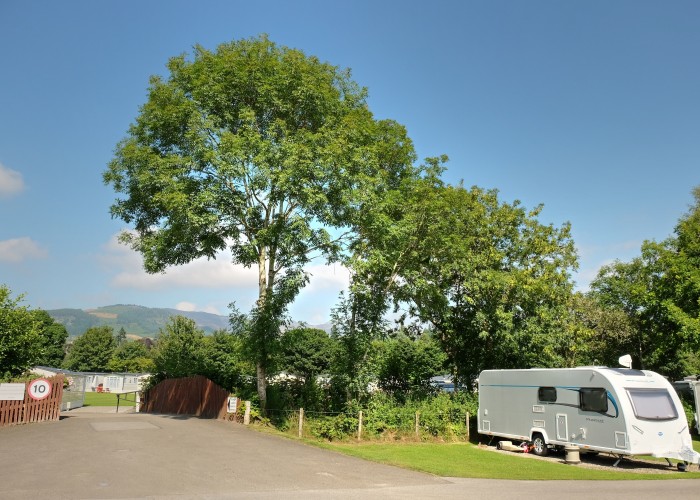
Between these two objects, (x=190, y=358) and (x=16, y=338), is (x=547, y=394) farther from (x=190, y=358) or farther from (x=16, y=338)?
(x=190, y=358)

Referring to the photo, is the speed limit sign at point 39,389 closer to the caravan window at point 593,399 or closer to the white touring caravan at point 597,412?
the white touring caravan at point 597,412

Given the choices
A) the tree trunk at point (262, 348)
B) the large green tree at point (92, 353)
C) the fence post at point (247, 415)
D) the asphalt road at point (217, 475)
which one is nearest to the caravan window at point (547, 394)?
the asphalt road at point (217, 475)

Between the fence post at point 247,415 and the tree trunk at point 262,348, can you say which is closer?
the fence post at point 247,415

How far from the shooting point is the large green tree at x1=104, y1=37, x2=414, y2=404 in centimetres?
1978

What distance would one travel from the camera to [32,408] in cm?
2041

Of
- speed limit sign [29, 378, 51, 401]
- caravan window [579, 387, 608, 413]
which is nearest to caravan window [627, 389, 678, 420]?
caravan window [579, 387, 608, 413]

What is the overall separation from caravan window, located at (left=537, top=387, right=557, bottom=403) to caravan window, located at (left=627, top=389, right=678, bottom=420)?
2825 mm

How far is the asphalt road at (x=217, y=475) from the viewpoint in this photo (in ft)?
30.5

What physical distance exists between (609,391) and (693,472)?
3.15 metres

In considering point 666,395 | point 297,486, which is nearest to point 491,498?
point 297,486

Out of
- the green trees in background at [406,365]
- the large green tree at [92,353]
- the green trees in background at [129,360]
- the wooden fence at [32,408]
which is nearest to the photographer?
the wooden fence at [32,408]

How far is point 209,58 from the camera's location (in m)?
22.2

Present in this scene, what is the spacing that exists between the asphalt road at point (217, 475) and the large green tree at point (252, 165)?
7.23 m

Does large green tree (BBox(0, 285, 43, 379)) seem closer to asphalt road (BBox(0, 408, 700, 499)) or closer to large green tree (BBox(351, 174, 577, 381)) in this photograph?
asphalt road (BBox(0, 408, 700, 499))
